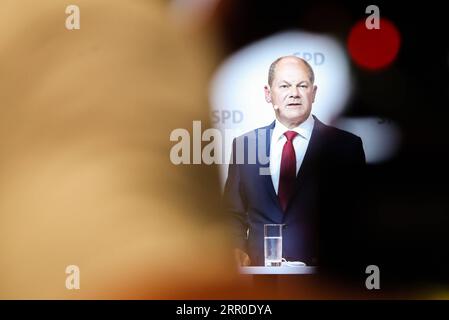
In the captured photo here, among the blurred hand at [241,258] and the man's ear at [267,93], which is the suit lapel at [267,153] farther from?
the blurred hand at [241,258]

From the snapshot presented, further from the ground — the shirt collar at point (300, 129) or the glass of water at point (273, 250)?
the shirt collar at point (300, 129)

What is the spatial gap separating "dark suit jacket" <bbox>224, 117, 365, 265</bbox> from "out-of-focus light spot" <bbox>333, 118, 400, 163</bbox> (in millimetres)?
32

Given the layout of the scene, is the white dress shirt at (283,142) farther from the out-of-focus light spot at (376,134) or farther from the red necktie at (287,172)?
the out-of-focus light spot at (376,134)

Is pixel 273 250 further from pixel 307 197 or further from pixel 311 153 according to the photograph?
pixel 311 153

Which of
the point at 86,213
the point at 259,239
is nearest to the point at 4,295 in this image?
the point at 86,213

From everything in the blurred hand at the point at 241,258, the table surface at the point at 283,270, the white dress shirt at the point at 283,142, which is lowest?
the table surface at the point at 283,270

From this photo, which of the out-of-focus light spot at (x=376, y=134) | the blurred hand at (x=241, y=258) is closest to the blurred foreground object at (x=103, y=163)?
the blurred hand at (x=241, y=258)

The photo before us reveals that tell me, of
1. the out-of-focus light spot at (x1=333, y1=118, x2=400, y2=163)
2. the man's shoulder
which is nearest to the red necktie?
the man's shoulder

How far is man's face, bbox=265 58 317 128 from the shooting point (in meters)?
3.32

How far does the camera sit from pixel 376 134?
330 cm

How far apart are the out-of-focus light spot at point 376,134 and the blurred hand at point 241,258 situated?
690 millimetres

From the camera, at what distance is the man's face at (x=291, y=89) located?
10.9ft

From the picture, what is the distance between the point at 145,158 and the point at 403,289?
128 cm

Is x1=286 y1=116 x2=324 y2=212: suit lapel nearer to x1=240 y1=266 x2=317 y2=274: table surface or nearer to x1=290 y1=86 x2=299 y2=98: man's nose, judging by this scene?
x1=290 y1=86 x2=299 y2=98: man's nose
